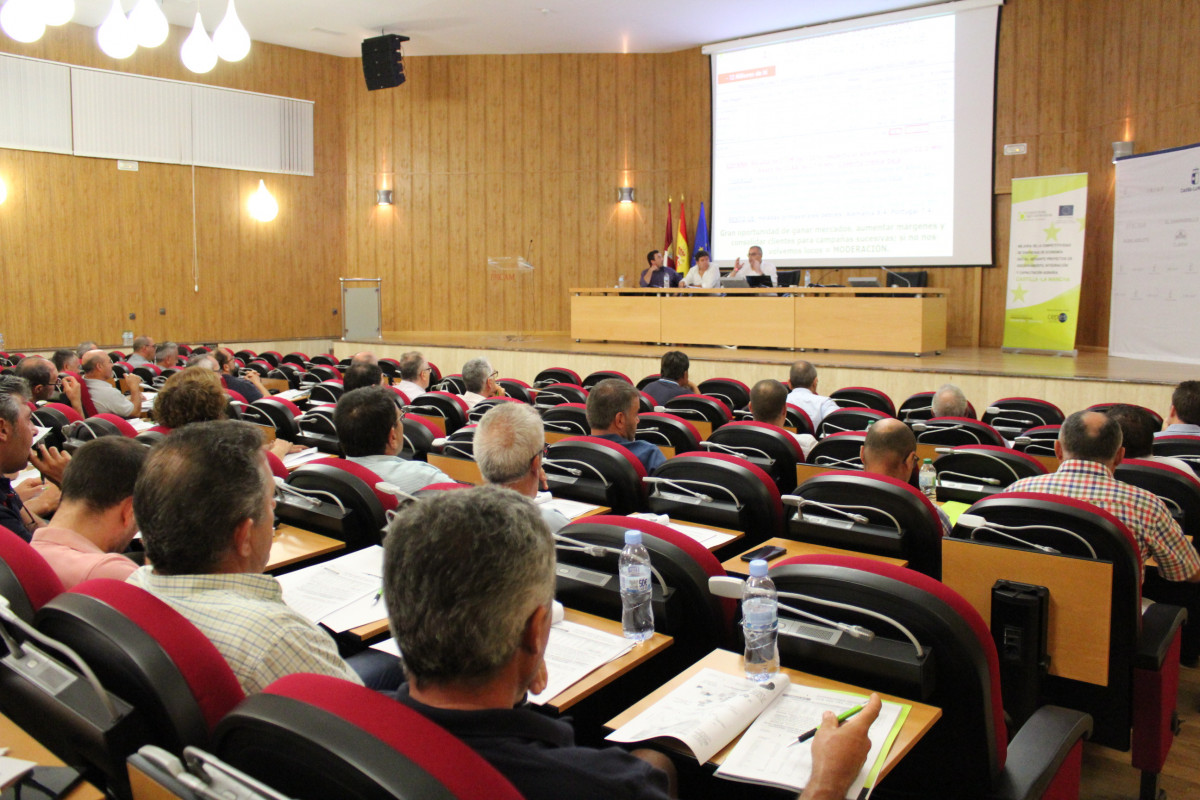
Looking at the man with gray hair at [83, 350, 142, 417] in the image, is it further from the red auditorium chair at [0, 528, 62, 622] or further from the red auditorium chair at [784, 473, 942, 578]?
the red auditorium chair at [784, 473, 942, 578]

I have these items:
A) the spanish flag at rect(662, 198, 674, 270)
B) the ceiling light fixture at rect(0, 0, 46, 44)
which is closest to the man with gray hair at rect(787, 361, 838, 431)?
the ceiling light fixture at rect(0, 0, 46, 44)

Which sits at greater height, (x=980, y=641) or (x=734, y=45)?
(x=734, y=45)

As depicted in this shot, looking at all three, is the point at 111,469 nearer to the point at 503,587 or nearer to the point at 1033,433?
the point at 503,587

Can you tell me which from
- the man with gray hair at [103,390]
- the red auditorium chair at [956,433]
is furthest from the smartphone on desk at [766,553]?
the man with gray hair at [103,390]

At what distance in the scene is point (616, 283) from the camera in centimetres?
1440

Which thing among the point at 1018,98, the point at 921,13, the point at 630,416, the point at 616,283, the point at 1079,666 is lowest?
the point at 1079,666

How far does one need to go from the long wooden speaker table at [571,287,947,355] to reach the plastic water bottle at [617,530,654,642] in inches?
312

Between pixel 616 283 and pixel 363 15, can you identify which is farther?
pixel 616 283

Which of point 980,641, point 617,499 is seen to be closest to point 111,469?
point 617,499

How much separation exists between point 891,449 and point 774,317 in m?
7.20

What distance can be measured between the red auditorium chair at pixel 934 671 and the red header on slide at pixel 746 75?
12.3 m

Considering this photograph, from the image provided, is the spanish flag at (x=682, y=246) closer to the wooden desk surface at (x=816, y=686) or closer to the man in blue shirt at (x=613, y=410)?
the man in blue shirt at (x=613, y=410)

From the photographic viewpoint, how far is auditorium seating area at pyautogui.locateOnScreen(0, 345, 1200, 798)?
4.42 feet

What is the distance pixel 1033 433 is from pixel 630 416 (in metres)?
2.15
